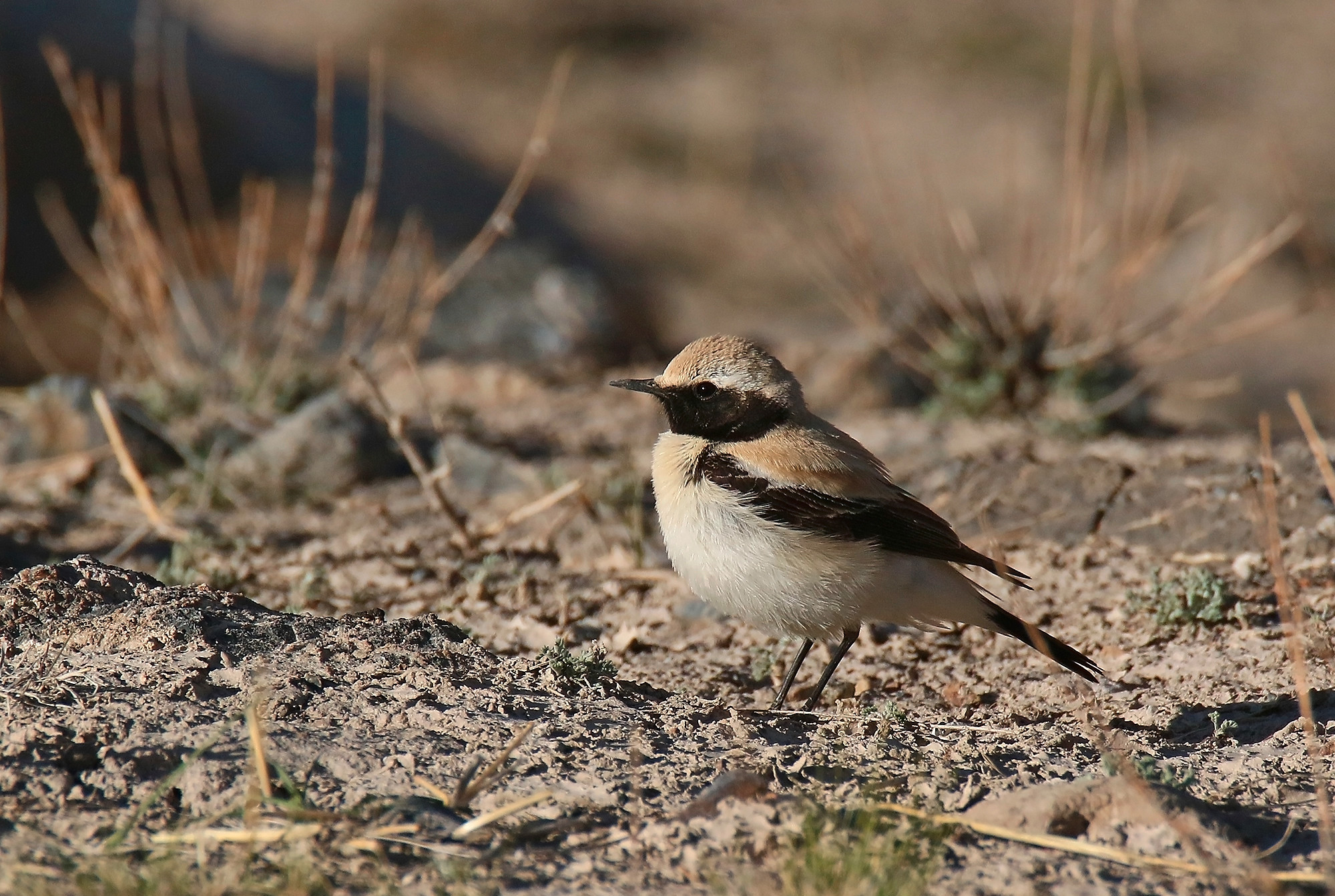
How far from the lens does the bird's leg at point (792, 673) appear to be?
4477 mm

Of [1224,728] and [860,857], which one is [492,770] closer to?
[860,857]

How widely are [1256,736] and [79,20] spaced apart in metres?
13.1

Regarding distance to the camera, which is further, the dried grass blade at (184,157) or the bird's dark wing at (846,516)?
the dried grass blade at (184,157)

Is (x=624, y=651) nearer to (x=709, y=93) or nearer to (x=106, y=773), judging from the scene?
(x=106, y=773)

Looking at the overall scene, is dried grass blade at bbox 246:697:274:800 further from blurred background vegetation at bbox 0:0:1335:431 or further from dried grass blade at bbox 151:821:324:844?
blurred background vegetation at bbox 0:0:1335:431

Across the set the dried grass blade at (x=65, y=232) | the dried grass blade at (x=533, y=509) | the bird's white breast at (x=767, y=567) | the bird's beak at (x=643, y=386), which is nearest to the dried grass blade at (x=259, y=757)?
the bird's white breast at (x=767, y=567)

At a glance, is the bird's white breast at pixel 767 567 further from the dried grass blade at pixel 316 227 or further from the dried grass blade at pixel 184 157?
the dried grass blade at pixel 184 157

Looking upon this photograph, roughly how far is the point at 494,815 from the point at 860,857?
92cm

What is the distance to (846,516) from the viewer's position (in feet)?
14.7

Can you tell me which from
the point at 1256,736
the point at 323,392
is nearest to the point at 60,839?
the point at 1256,736

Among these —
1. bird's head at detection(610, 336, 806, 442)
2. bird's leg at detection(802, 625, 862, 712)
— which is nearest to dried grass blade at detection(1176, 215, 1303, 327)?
bird's head at detection(610, 336, 806, 442)

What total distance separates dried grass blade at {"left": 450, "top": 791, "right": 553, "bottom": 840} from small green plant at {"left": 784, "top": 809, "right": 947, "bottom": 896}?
2.20 feet

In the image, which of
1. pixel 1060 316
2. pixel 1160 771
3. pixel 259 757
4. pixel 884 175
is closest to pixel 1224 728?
pixel 1160 771

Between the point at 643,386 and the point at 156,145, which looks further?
the point at 156,145
